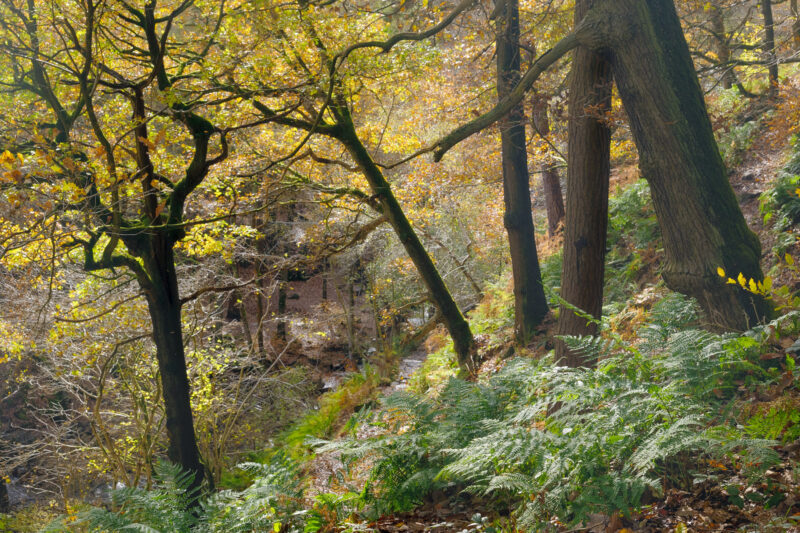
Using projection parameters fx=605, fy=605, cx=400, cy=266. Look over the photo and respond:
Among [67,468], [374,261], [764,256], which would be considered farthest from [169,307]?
[374,261]

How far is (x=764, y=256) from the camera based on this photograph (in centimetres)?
758

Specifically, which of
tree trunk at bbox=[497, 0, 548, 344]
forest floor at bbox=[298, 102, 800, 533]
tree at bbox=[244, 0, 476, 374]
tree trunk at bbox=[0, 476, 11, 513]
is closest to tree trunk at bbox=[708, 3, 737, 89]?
tree trunk at bbox=[497, 0, 548, 344]

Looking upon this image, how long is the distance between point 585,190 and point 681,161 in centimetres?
112

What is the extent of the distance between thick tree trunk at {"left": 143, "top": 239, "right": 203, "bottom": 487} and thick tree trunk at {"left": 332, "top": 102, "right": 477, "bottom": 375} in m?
3.23

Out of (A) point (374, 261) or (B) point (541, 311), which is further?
(A) point (374, 261)

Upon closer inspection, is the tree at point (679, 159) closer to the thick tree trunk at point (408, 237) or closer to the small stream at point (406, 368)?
the thick tree trunk at point (408, 237)

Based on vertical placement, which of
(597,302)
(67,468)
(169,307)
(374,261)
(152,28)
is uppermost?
(152,28)

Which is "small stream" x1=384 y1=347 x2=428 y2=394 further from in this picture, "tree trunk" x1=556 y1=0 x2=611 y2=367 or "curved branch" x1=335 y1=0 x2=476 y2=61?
"curved branch" x1=335 y1=0 x2=476 y2=61

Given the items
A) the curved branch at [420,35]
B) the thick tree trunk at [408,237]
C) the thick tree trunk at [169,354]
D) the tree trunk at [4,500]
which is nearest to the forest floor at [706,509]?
the thick tree trunk at [169,354]

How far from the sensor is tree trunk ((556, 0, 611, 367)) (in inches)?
234

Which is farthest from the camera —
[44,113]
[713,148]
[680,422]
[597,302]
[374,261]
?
[374,261]

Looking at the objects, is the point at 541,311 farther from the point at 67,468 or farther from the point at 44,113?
the point at 67,468

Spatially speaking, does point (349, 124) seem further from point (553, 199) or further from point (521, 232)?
point (553, 199)

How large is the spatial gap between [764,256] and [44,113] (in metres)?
9.81
